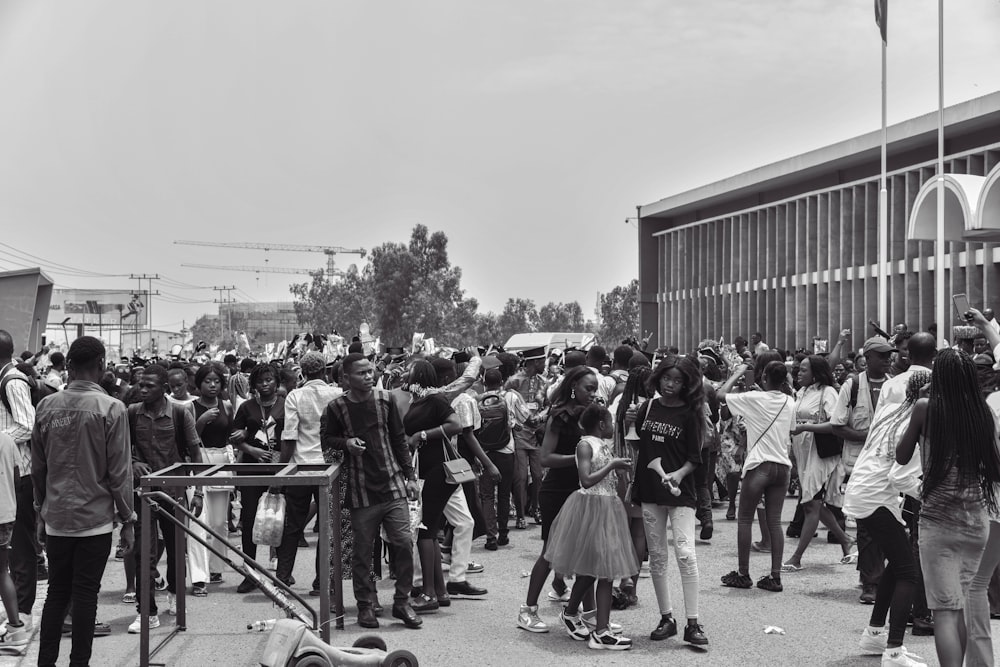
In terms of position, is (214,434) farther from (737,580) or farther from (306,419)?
(737,580)

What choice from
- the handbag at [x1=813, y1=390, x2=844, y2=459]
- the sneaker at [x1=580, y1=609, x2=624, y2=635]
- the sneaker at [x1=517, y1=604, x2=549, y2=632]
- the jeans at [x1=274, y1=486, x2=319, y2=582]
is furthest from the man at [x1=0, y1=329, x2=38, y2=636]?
→ the handbag at [x1=813, y1=390, x2=844, y2=459]

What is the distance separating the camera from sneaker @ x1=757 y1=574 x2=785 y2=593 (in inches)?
352

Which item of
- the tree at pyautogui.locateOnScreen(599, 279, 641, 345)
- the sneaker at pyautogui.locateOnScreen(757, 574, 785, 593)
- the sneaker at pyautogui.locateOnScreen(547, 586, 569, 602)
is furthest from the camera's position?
the tree at pyautogui.locateOnScreen(599, 279, 641, 345)

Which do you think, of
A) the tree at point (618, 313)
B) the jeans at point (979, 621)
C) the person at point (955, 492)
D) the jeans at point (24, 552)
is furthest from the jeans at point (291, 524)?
the tree at point (618, 313)

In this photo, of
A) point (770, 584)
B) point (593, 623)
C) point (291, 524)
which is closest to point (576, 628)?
point (593, 623)

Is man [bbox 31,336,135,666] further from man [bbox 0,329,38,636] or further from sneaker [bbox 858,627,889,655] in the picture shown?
sneaker [bbox 858,627,889,655]

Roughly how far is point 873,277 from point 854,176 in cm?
550

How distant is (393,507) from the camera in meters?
7.90

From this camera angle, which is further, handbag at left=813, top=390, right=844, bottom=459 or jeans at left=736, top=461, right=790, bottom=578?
handbag at left=813, top=390, right=844, bottom=459

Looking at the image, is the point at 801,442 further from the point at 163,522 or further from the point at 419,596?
the point at 163,522

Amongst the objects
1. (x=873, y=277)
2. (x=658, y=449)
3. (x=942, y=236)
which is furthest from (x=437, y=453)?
(x=873, y=277)

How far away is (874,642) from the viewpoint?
23.0 feet

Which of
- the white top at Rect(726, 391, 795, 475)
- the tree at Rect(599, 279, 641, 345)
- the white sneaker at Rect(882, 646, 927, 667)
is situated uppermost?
the tree at Rect(599, 279, 641, 345)

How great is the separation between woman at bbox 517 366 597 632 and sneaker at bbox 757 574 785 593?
1.87 metres
